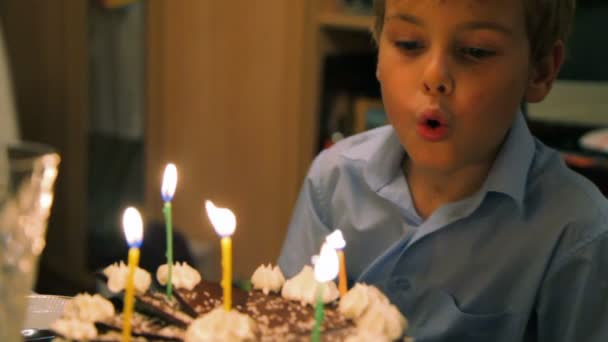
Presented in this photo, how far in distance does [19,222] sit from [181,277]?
0.25m

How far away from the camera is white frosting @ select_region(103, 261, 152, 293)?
2.68ft

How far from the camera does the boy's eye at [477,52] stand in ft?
3.12

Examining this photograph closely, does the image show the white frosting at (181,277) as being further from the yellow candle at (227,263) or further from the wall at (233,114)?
the wall at (233,114)

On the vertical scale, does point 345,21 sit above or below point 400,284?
above

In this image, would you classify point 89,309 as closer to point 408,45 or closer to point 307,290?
point 307,290

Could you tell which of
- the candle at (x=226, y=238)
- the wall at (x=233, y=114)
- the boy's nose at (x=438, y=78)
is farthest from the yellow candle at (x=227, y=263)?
the wall at (x=233, y=114)

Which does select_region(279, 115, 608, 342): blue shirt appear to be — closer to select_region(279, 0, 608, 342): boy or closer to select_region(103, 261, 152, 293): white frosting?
select_region(279, 0, 608, 342): boy

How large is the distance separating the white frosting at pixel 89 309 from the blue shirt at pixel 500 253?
0.42 m

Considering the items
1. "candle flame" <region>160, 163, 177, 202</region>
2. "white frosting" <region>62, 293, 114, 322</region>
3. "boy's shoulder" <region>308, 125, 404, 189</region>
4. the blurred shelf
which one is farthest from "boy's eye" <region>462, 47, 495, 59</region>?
the blurred shelf

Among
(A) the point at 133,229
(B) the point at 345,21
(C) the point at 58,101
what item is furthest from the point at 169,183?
(C) the point at 58,101

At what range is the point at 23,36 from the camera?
3504 millimetres

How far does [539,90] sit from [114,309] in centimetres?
65

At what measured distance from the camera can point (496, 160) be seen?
3.52ft

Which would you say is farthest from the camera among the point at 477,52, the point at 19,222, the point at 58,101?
the point at 58,101
